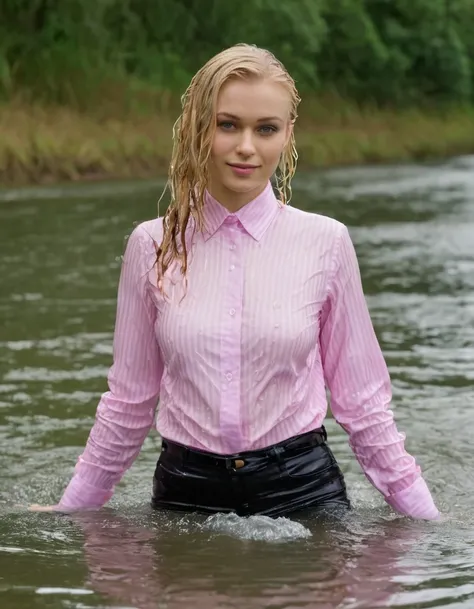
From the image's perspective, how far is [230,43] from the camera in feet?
123

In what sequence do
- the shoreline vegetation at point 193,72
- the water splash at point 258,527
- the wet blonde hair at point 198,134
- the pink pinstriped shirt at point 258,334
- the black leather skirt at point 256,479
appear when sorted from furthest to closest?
the shoreline vegetation at point 193,72 < the water splash at point 258,527 < the black leather skirt at point 256,479 < the pink pinstriped shirt at point 258,334 < the wet blonde hair at point 198,134

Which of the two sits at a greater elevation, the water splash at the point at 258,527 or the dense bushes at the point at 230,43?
the dense bushes at the point at 230,43

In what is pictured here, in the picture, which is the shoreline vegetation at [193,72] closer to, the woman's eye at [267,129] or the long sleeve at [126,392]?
the long sleeve at [126,392]

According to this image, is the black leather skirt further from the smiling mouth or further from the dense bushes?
the dense bushes

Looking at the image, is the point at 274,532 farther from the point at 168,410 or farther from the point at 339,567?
the point at 168,410

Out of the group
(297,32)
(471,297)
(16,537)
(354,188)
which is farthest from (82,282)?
(297,32)

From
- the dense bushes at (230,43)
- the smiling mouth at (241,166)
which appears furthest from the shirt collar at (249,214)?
the dense bushes at (230,43)

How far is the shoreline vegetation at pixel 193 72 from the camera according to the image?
2639 centimetres

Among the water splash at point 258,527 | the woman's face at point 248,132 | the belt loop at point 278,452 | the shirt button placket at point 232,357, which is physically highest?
the woman's face at point 248,132

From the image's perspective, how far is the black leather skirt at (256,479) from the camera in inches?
155

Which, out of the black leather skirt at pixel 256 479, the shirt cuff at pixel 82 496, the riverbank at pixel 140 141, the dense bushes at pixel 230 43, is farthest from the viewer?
the dense bushes at pixel 230 43

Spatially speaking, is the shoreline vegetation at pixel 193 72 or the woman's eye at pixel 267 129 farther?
the shoreline vegetation at pixel 193 72

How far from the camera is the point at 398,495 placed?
4.12 m

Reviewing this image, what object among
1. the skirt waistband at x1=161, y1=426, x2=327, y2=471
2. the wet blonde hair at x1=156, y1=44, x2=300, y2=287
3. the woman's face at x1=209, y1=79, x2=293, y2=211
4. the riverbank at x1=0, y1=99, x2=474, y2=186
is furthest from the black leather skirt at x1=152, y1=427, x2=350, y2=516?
the riverbank at x1=0, y1=99, x2=474, y2=186
